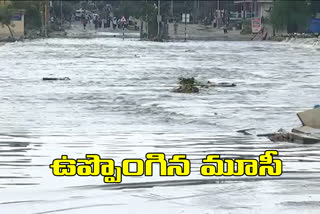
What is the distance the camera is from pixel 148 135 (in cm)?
1784

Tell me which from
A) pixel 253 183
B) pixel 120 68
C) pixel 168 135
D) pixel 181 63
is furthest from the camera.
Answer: pixel 181 63

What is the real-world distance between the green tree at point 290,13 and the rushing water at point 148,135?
62.6 m

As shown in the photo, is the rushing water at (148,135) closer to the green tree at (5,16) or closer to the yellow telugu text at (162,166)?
the yellow telugu text at (162,166)

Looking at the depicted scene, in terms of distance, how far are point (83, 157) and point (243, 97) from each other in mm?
13010

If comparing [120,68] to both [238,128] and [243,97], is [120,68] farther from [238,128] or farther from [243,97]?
[238,128]

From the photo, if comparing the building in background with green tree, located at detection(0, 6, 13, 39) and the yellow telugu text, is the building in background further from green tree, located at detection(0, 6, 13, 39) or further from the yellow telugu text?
the yellow telugu text

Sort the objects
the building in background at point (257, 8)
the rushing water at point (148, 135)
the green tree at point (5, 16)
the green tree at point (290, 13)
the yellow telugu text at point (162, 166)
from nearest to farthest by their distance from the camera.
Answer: the rushing water at point (148, 135) < the yellow telugu text at point (162, 166) < the green tree at point (5, 16) < the green tree at point (290, 13) < the building in background at point (257, 8)

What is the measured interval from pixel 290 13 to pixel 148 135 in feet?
284

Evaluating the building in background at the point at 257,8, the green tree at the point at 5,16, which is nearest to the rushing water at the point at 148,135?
the green tree at the point at 5,16

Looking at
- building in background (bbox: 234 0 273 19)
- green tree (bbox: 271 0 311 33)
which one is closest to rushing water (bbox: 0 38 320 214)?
green tree (bbox: 271 0 311 33)

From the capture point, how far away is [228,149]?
51.8 feet

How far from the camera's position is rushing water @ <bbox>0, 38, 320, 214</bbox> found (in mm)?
11172

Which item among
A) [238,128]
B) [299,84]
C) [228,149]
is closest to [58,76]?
[299,84]

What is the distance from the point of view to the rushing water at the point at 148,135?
11172 mm
